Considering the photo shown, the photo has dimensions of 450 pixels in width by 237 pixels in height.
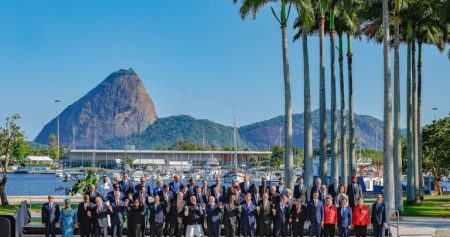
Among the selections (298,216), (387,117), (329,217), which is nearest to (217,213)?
(298,216)

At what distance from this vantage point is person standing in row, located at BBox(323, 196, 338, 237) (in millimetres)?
24016

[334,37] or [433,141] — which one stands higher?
[334,37]

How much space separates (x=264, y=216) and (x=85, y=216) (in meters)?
5.97

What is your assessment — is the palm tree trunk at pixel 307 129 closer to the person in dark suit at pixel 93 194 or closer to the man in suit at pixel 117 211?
the man in suit at pixel 117 211

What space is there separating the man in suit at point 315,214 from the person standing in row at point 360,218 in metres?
1.11

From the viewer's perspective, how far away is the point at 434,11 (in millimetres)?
41562

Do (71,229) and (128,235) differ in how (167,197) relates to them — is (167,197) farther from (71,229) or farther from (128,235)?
(71,229)

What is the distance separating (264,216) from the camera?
81.8ft

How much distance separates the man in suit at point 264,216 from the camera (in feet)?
81.7

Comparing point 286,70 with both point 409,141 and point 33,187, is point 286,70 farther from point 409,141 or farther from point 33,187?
point 33,187

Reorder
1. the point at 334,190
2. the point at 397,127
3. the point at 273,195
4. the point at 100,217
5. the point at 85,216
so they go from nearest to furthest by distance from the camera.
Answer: the point at 100,217
the point at 85,216
the point at 273,195
the point at 334,190
the point at 397,127

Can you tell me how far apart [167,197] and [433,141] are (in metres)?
42.2

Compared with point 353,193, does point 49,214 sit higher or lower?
lower

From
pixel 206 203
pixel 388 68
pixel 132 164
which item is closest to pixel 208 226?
pixel 206 203
